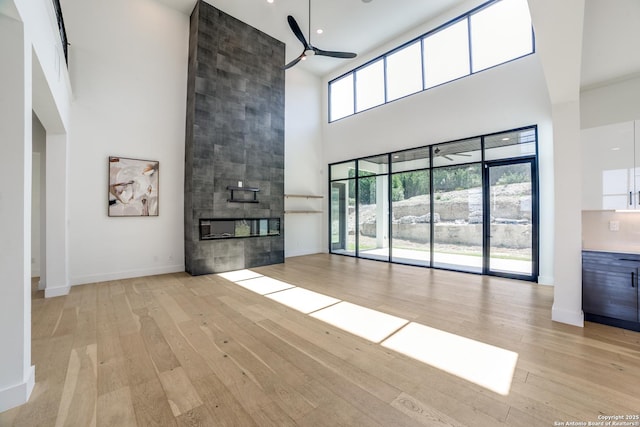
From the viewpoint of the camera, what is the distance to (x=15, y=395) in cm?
185

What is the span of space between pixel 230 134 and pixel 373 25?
175 inches

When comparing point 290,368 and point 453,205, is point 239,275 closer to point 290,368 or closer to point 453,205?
point 290,368

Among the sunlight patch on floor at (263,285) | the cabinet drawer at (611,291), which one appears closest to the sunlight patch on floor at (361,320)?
the sunlight patch on floor at (263,285)

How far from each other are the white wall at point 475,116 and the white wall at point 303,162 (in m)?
1.42

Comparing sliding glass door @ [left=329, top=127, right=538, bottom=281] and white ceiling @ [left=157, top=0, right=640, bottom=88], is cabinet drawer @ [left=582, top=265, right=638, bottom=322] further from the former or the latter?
white ceiling @ [left=157, top=0, right=640, bottom=88]

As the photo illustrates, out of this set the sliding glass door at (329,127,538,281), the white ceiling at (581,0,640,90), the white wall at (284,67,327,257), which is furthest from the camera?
the white wall at (284,67,327,257)

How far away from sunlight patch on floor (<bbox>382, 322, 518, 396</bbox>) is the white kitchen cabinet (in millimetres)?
2605

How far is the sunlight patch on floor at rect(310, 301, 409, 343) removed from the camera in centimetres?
299

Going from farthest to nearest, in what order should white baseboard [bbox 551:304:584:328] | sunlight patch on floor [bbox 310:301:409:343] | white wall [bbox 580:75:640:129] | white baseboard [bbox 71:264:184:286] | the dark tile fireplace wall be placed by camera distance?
the dark tile fireplace wall, white baseboard [bbox 71:264:184:286], white wall [bbox 580:75:640:129], white baseboard [bbox 551:304:584:328], sunlight patch on floor [bbox 310:301:409:343]

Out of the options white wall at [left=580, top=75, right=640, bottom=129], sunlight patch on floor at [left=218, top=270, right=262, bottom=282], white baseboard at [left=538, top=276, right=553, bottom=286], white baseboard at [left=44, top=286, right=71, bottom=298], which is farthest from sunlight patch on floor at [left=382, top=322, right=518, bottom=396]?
white baseboard at [left=44, top=286, right=71, bottom=298]

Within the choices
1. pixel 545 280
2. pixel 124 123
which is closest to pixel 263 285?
pixel 124 123

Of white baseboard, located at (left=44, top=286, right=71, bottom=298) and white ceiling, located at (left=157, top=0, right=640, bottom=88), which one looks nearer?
white ceiling, located at (left=157, top=0, right=640, bottom=88)

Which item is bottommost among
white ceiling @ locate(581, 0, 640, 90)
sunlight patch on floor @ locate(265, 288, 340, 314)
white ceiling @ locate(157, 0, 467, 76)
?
sunlight patch on floor @ locate(265, 288, 340, 314)

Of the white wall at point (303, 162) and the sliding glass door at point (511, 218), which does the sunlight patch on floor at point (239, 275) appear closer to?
the white wall at point (303, 162)
